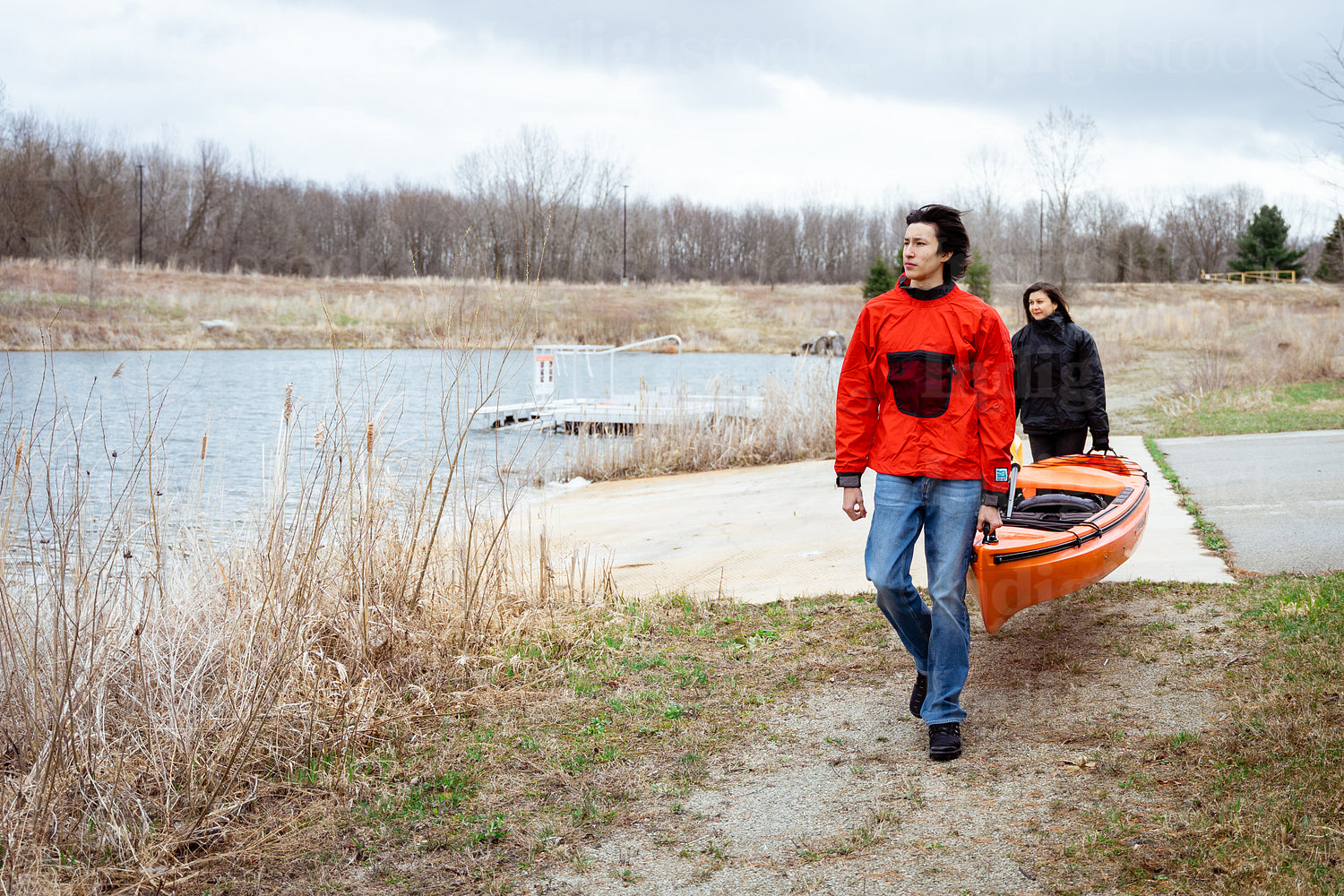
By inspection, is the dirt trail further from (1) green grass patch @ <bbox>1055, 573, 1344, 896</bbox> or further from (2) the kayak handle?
(2) the kayak handle

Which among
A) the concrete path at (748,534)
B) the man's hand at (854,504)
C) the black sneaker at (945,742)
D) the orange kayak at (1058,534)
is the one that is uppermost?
the man's hand at (854,504)

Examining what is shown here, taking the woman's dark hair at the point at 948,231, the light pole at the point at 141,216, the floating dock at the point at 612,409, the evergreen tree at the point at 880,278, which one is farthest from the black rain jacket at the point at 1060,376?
the light pole at the point at 141,216

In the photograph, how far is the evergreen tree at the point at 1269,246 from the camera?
59.0m

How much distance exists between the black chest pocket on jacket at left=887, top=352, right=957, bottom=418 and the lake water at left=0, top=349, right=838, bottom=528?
2.03m

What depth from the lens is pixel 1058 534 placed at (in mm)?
4410

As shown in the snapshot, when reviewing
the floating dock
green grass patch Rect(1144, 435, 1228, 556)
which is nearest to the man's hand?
green grass patch Rect(1144, 435, 1228, 556)

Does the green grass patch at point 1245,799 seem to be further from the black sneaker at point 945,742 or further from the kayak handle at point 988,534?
the kayak handle at point 988,534

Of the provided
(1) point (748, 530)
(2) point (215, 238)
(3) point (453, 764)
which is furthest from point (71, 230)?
(3) point (453, 764)

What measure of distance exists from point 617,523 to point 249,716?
6266 mm

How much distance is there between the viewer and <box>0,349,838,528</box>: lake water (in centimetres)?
504

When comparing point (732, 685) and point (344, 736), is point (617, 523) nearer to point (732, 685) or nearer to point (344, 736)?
point (732, 685)

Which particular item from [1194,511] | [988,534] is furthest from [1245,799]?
[1194,511]

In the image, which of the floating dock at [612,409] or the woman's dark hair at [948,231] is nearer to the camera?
the woman's dark hair at [948,231]

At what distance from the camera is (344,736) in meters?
3.91
